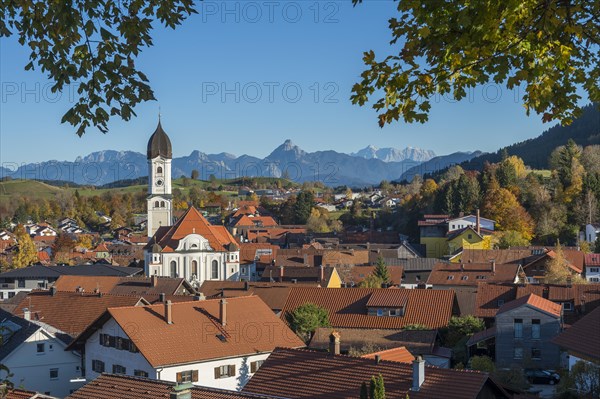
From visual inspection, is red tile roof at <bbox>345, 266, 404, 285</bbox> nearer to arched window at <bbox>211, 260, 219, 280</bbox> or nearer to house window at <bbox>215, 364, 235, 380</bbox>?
arched window at <bbox>211, 260, 219, 280</bbox>

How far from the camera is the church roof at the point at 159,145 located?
82.4 m

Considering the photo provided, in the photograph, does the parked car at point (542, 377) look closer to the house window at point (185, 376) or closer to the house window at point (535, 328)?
the house window at point (535, 328)

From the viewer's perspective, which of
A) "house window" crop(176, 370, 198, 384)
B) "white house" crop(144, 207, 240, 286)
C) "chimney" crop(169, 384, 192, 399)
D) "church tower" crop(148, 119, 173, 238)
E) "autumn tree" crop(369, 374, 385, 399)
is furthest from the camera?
"church tower" crop(148, 119, 173, 238)

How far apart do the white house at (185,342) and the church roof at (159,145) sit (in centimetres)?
5620

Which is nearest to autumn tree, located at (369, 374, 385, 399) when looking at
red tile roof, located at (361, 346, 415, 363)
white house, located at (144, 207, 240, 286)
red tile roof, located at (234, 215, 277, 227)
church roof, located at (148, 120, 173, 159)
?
red tile roof, located at (361, 346, 415, 363)

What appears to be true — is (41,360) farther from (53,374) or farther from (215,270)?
(215,270)

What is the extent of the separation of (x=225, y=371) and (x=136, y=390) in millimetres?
8204

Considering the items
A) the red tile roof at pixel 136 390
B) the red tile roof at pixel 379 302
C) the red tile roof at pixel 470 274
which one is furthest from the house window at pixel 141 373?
the red tile roof at pixel 470 274

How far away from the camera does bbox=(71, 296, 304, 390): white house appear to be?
24281 mm

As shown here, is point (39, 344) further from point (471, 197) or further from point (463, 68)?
point (471, 197)

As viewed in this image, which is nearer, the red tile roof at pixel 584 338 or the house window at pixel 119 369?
the red tile roof at pixel 584 338

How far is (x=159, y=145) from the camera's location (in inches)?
3253

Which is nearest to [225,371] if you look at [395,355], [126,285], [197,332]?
[197,332]

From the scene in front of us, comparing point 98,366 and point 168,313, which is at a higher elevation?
point 168,313
